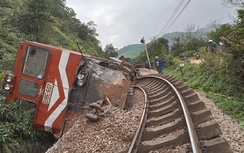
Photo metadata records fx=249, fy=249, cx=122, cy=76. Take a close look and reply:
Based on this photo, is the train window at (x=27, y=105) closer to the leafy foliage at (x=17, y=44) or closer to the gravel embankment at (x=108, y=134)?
the leafy foliage at (x=17, y=44)

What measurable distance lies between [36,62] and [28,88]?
70cm

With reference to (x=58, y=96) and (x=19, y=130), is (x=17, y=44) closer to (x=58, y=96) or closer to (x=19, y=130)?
(x=58, y=96)

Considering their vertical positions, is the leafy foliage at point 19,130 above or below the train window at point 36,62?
below

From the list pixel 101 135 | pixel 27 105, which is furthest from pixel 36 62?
pixel 101 135

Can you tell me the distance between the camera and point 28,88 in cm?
643

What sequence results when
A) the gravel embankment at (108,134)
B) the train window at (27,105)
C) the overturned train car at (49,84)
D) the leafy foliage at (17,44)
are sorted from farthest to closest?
the train window at (27,105), the overturned train car at (49,84), the leafy foliage at (17,44), the gravel embankment at (108,134)

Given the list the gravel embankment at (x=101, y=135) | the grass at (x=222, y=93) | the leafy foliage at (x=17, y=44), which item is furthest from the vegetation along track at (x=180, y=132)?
the leafy foliage at (x=17, y=44)

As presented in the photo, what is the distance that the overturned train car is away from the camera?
20.9 ft

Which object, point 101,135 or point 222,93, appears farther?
point 222,93

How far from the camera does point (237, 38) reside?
9695 millimetres

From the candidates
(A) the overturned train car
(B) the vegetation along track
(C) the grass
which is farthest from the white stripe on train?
(C) the grass

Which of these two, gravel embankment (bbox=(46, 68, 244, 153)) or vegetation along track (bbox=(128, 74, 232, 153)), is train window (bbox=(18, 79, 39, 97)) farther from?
vegetation along track (bbox=(128, 74, 232, 153))

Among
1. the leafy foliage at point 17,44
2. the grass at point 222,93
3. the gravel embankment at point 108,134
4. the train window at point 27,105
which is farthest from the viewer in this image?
the grass at point 222,93

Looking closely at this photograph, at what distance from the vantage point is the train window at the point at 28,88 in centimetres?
640
